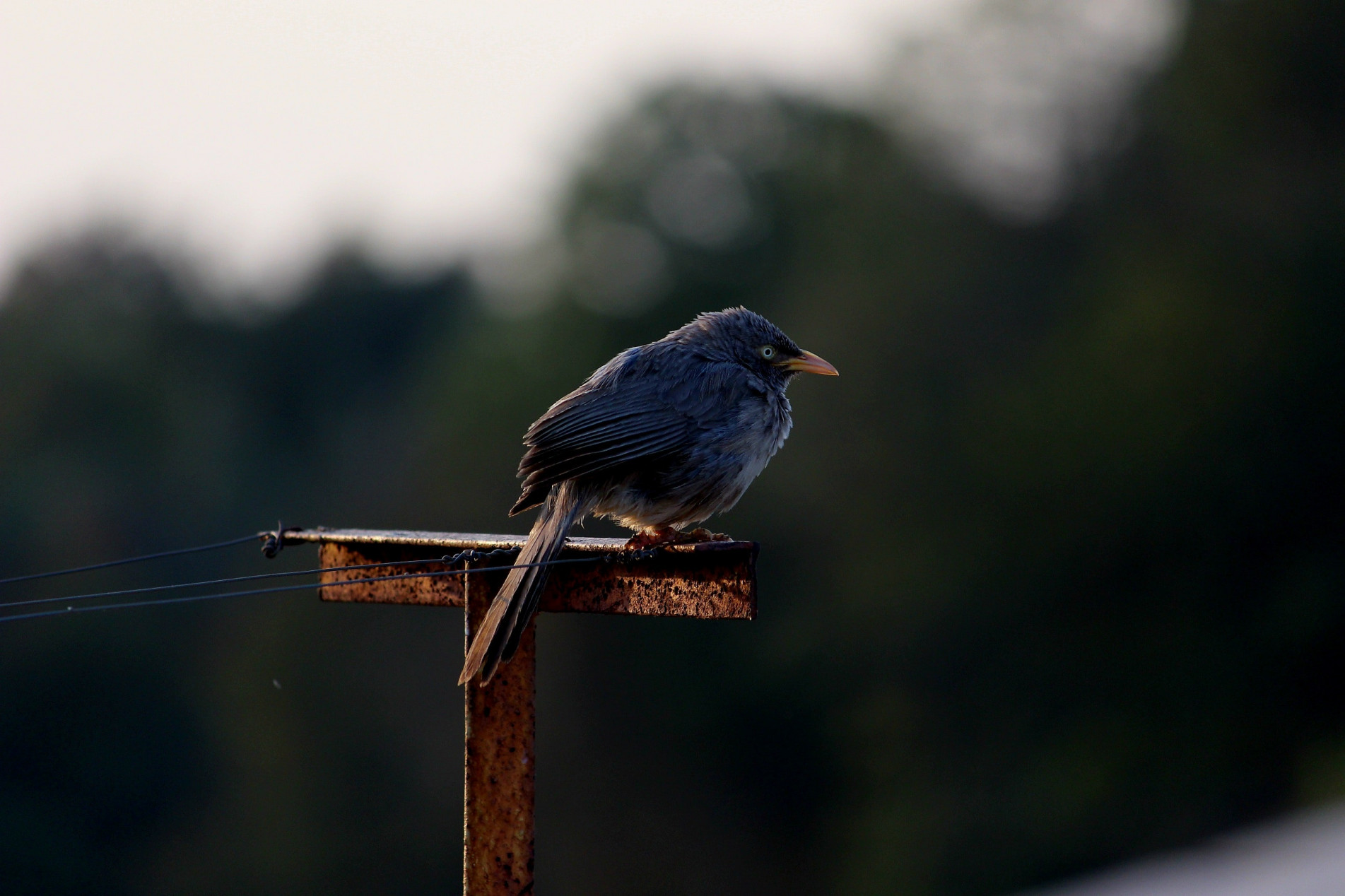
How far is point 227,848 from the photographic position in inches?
1265

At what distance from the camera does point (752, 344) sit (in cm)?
690

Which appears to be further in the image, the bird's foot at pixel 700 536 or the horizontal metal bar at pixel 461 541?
the bird's foot at pixel 700 536

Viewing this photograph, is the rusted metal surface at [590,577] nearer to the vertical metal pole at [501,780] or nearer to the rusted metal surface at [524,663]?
the rusted metal surface at [524,663]

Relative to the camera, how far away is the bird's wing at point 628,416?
555 centimetres

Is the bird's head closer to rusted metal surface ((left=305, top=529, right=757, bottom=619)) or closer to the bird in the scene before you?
the bird

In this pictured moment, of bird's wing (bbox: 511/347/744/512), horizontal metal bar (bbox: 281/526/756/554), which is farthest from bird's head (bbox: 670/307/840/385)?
horizontal metal bar (bbox: 281/526/756/554)

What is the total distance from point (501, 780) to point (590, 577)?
0.76 m

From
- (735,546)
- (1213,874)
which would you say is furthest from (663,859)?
(735,546)

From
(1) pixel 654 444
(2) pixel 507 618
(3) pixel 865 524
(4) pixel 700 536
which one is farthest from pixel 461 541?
(3) pixel 865 524

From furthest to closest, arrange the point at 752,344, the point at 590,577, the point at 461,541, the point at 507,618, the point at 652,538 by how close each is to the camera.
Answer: the point at 752,344 < the point at 652,538 < the point at 461,541 < the point at 590,577 < the point at 507,618

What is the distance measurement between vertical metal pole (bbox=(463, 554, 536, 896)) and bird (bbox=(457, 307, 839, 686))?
1.65ft

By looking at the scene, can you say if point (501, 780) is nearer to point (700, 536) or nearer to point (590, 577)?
point (590, 577)

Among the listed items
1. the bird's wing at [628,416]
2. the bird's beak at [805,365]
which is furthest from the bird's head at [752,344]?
the bird's wing at [628,416]

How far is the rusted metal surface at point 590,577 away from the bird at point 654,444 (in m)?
0.17
